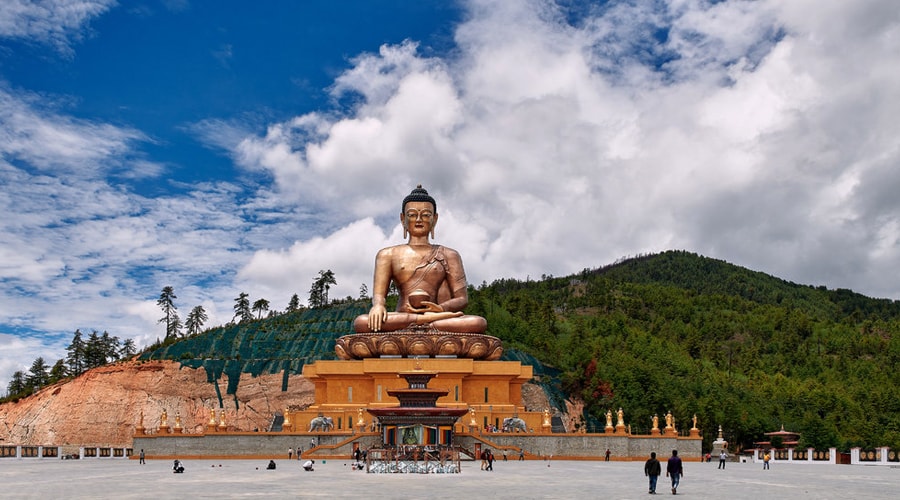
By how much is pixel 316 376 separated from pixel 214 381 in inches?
735

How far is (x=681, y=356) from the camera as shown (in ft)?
222

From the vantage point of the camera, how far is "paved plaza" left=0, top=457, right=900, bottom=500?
1741 cm

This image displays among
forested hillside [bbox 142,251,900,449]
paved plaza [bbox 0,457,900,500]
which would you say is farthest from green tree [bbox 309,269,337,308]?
paved plaza [bbox 0,457,900,500]

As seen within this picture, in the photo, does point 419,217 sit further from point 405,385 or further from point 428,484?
point 428,484

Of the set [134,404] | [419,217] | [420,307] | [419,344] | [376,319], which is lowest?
[134,404]

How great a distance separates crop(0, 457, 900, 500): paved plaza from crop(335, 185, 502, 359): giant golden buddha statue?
1474 cm

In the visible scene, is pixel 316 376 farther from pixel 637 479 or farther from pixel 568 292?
pixel 568 292

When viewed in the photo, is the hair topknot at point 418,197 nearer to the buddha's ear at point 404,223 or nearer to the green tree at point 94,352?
the buddha's ear at point 404,223

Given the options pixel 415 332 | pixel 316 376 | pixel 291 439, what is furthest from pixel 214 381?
pixel 291 439

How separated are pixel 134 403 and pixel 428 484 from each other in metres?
43.1

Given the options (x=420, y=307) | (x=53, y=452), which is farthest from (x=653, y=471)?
(x=53, y=452)

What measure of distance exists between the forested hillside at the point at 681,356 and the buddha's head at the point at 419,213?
13599 mm

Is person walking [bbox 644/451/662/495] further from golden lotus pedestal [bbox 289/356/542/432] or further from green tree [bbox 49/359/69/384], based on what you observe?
green tree [bbox 49/359/69/384]

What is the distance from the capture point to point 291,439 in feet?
112
